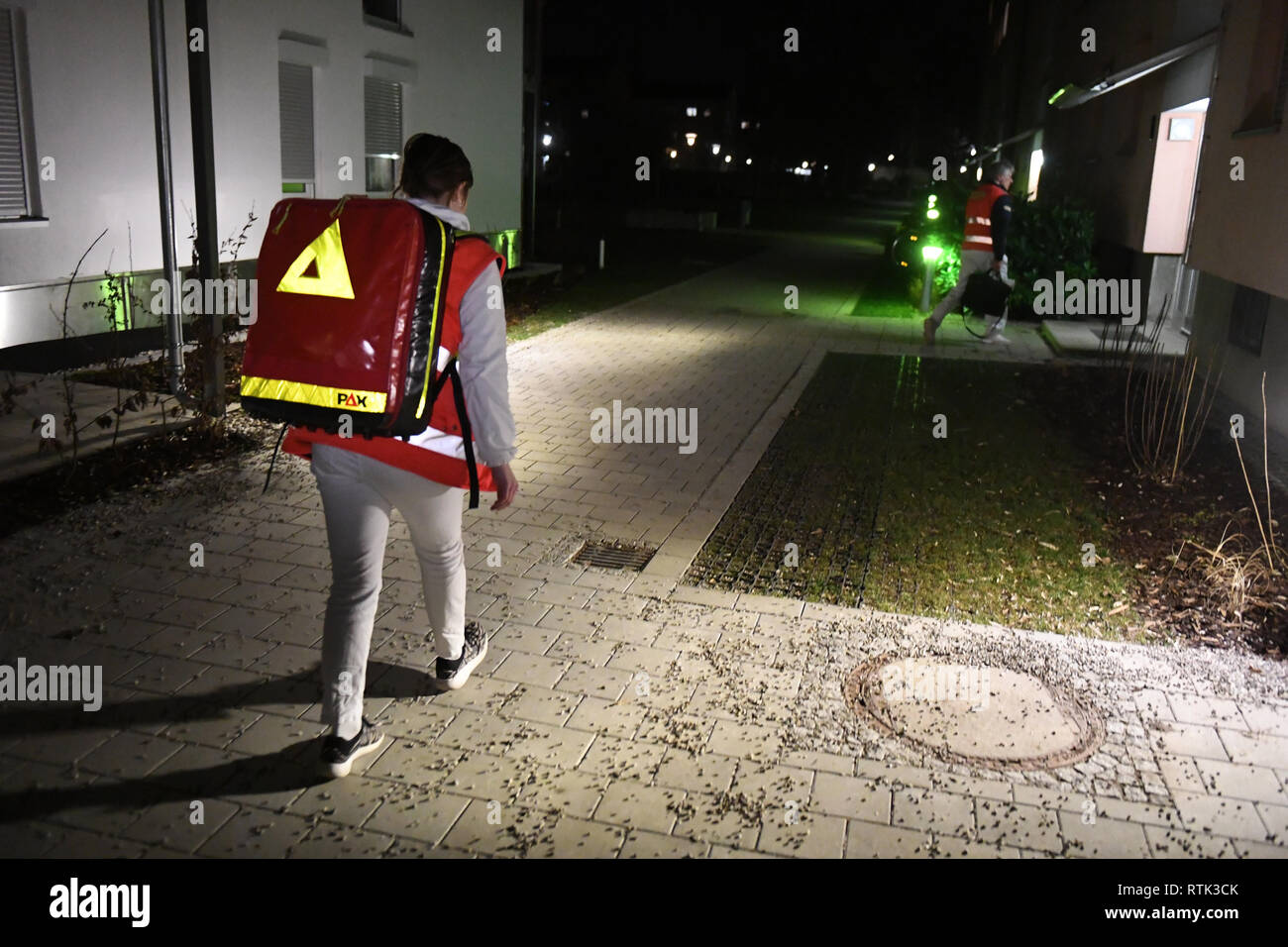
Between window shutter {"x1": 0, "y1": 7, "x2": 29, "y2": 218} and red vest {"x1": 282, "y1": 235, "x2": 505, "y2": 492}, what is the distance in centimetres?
720

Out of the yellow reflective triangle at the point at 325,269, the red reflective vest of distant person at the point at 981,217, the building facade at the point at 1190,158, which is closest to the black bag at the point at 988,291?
the red reflective vest of distant person at the point at 981,217

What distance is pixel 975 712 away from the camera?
14.3 ft

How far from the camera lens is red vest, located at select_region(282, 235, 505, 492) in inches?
135

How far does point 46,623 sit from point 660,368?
759 centimetres

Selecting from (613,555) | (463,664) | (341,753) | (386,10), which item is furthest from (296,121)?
(341,753)

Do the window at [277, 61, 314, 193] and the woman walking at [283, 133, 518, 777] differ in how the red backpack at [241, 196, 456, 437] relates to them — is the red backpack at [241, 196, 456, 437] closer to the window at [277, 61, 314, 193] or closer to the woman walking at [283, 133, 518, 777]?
the woman walking at [283, 133, 518, 777]

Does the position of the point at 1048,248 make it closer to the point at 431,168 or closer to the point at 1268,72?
the point at 1268,72

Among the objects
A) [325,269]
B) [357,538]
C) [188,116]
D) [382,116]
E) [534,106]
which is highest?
[534,106]

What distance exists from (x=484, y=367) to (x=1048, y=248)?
527 inches

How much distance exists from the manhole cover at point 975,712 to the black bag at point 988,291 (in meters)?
9.55

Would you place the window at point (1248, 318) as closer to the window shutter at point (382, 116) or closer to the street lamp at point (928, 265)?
the street lamp at point (928, 265)
